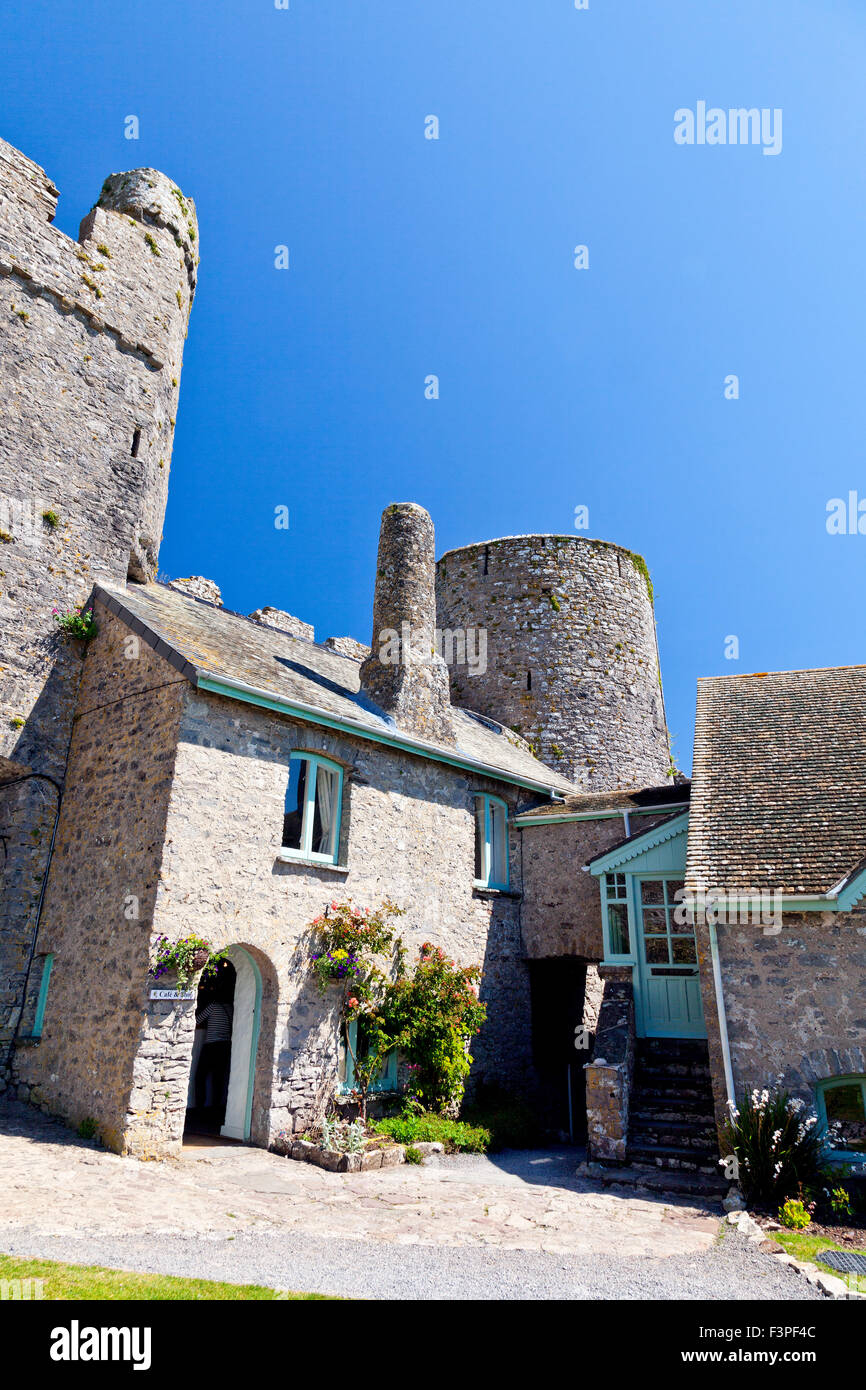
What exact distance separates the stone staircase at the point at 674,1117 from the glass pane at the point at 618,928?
1435mm

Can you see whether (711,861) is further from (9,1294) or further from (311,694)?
(9,1294)

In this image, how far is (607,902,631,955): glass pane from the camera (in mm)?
12555

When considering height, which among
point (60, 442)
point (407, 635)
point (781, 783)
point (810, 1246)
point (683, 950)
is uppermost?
point (60, 442)

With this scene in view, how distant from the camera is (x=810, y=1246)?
255 inches

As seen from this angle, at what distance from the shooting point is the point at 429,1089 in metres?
11.1

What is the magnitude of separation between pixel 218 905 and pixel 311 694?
3.43 m

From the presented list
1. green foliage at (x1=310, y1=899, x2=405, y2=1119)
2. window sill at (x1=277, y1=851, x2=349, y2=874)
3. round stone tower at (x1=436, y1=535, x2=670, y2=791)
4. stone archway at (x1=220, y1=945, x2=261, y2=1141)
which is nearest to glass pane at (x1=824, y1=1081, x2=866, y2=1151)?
green foliage at (x1=310, y1=899, x2=405, y2=1119)

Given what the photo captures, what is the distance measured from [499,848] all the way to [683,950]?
3865mm

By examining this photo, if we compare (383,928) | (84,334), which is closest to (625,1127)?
(383,928)

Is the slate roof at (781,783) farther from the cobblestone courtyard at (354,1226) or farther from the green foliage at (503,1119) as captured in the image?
the green foliage at (503,1119)

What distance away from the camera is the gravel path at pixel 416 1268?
4879 millimetres

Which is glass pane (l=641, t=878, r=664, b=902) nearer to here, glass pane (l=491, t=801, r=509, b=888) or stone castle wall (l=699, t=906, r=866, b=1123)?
glass pane (l=491, t=801, r=509, b=888)

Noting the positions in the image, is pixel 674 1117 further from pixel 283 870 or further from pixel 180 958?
pixel 180 958

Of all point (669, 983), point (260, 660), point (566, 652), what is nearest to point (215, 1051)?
point (260, 660)
